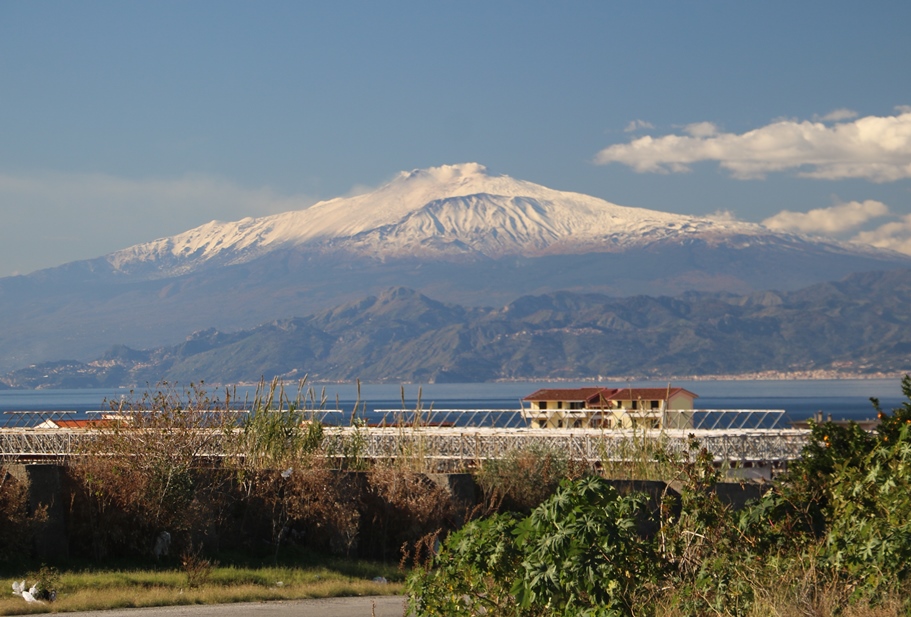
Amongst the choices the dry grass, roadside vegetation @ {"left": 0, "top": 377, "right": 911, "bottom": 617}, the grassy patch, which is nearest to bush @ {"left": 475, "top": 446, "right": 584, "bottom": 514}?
roadside vegetation @ {"left": 0, "top": 377, "right": 911, "bottom": 617}

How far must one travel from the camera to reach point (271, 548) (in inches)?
639

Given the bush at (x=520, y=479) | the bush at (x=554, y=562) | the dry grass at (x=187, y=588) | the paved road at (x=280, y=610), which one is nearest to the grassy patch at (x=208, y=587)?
the dry grass at (x=187, y=588)

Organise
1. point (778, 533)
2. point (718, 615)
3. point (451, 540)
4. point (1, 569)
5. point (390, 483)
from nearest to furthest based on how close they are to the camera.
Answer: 1. point (718, 615)
2. point (451, 540)
3. point (778, 533)
4. point (1, 569)
5. point (390, 483)

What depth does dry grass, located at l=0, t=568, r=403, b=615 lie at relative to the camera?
12.8 meters

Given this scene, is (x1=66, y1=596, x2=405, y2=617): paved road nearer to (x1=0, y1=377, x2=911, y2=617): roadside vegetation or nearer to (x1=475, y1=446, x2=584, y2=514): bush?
(x1=0, y1=377, x2=911, y2=617): roadside vegetation

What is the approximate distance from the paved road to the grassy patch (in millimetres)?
290

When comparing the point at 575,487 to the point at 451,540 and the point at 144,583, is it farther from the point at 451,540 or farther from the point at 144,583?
the point at 144,583

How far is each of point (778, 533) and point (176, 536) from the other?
7.84m

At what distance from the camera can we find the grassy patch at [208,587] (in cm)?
1284

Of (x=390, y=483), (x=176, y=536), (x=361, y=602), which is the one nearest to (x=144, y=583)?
(x=176, y=536)

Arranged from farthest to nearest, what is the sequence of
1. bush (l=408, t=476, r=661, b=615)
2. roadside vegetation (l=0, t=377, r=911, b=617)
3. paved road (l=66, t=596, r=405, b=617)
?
paved road (l=66, t=596, r=405, b=617), roadside vegetation (l=0, t=377, r=911, b=617), bush (l=408, t=476, r=661, b=615)

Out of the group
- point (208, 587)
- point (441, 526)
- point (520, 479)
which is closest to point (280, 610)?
Answer: point (208, 587)

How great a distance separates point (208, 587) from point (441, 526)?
3.95 metres

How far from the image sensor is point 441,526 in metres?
17.0
